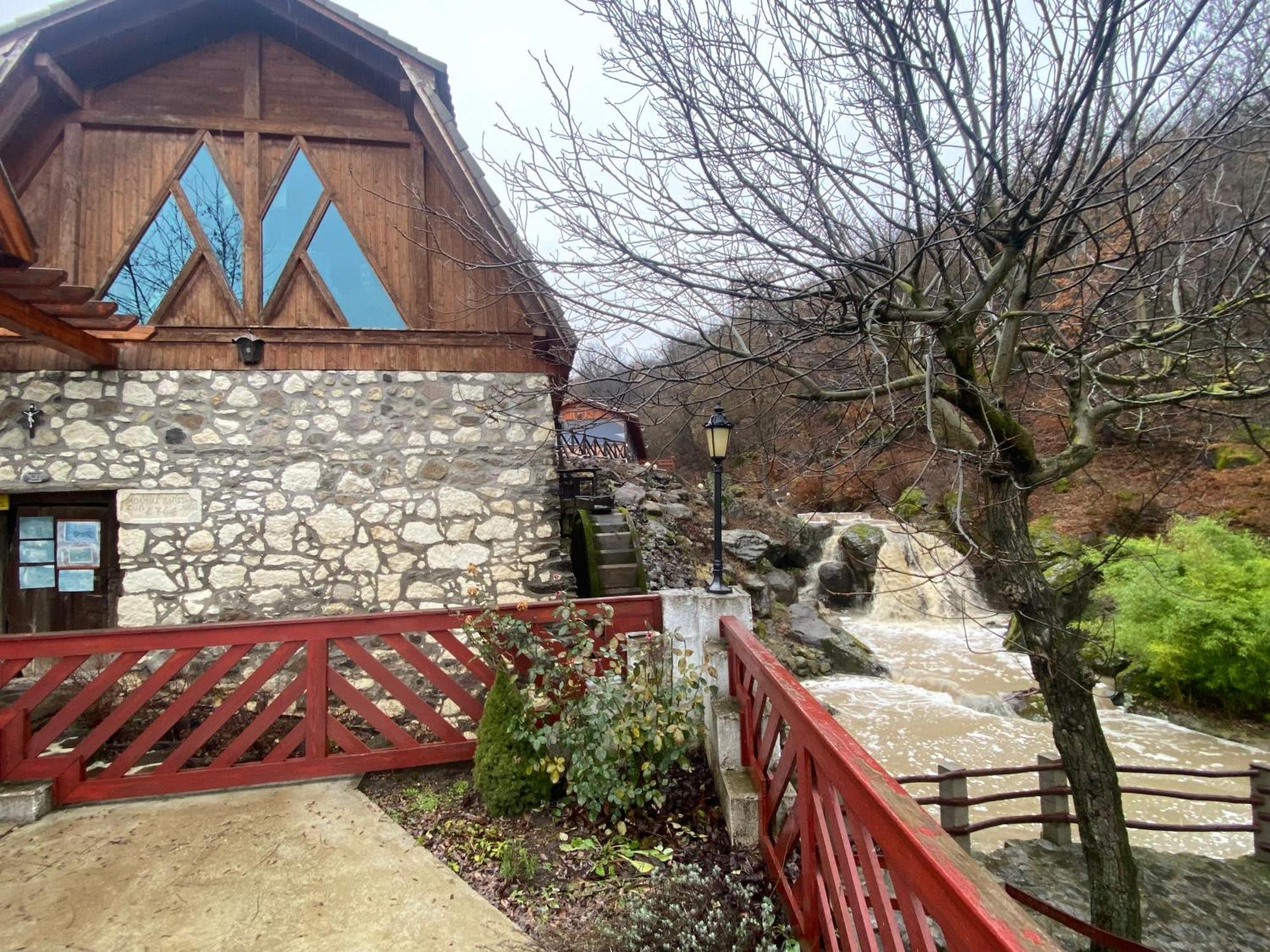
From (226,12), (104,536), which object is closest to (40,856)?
(104,536)

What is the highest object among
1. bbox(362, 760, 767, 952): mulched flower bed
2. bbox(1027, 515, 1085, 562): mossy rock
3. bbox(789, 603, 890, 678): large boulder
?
bbox(1027, 515, 1085, 562): mossy rock

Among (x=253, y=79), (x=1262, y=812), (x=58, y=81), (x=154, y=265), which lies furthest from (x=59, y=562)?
(x=1262, y=812)

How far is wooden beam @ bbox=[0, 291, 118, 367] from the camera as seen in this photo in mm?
3502

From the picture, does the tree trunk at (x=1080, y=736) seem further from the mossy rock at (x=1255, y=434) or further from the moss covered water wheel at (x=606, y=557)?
the moss covered water wheel at (x=606, y=557)

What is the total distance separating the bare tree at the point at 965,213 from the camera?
2707 millimetres

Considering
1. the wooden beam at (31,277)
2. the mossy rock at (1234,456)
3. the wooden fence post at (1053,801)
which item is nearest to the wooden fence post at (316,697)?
the wooden beam at (31,277)

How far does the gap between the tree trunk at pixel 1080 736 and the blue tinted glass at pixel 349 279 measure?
4640 mm

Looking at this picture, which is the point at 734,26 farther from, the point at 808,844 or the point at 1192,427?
the point at 1192,427

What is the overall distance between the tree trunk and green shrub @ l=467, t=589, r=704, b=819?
186 centimetres

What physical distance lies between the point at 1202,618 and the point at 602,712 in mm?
8406

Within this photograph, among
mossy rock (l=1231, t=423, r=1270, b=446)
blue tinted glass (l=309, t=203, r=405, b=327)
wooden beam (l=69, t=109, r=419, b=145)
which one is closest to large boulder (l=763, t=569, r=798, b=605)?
mossy rock (l=1231, t=423, r=1270, b=446)

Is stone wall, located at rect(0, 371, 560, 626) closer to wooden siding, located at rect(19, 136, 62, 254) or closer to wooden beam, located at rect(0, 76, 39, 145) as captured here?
wooden siding, located at rect(19, 136, 62, 254)

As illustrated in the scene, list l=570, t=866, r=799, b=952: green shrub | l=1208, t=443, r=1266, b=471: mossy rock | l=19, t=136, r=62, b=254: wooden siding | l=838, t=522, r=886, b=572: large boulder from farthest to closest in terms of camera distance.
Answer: l=838, t=522, r=886, b=572: large boulder < l=1208, t=443, r=1266, b=471: mossy rock < l=19, t=136, r=62, b=254: wooden siding < l=570, t=866, r=799, b=952: green shrub

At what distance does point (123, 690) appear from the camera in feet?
14.8
